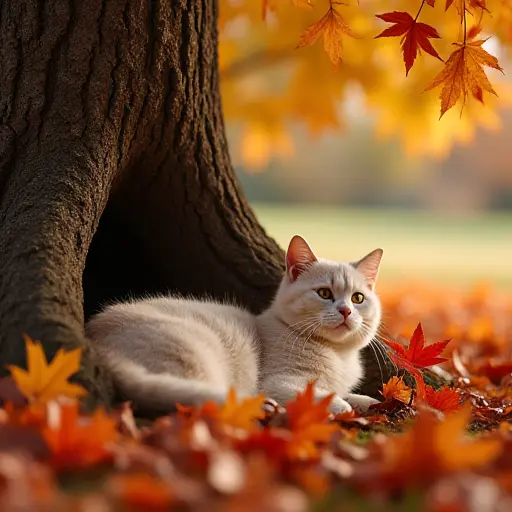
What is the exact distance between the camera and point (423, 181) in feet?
82.7

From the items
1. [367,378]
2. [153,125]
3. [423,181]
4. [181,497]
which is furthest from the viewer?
[423,181]

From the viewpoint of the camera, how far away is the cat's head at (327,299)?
2.97 meters

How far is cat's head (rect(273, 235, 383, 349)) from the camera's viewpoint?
297cm

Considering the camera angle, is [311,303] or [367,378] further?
[367,378]

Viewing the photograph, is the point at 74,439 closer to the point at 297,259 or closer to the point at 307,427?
the point at 307,427

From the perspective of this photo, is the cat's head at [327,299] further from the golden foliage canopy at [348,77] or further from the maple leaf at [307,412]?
the golden foliage canopy at [348,77]

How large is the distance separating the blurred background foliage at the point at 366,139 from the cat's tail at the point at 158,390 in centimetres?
129

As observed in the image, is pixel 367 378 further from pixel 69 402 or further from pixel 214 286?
pixel 69 402

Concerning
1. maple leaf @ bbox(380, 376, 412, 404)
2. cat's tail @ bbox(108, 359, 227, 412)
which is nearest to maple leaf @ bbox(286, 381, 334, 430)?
cat's tail @ bbox(108, 359, 227, 412)

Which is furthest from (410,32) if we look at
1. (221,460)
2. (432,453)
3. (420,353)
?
(221,460)

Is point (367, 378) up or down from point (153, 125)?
down

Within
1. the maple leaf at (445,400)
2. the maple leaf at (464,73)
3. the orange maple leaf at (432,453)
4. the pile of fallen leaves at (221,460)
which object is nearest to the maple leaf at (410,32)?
the maple leaf at (464,73)

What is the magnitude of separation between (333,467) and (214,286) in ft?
6.26

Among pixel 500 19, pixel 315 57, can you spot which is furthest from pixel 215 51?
pixel 315 57
